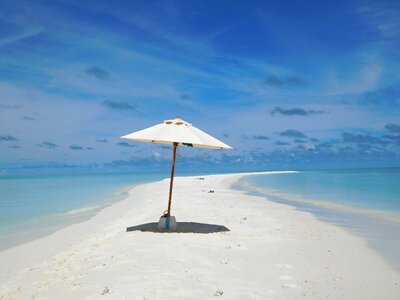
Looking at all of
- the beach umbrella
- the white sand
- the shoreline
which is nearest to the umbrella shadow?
the white sand

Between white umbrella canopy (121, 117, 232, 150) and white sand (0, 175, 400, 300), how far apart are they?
2.46m

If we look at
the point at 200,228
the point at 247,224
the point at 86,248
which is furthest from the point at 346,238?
the point at 86,248

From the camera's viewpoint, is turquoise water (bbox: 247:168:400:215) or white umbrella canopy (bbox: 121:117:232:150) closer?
white umbrella canopy (bbox: 121:117:232:150)

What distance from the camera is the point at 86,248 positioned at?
9.21 meters

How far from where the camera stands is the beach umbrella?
33.9 ft

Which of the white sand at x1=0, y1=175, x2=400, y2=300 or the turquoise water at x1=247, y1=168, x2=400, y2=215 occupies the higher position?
the turquoise water at x1=247, y1=168, x2=400, y2=215

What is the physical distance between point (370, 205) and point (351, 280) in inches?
636

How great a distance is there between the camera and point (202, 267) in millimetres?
7176

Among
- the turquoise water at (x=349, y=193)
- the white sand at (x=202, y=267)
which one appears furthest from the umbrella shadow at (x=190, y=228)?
the turquoise water at (x=349, y=193)

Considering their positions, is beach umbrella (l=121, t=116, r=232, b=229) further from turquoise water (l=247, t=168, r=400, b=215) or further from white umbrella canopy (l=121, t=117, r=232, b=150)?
turquoise water (l=247, t=168, r=400, b=215)

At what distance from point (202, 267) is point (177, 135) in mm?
4239

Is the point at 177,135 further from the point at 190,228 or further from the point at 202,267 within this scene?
the point at 202,267

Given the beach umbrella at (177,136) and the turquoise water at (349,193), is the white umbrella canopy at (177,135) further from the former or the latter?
the turquoise water at (349,193)

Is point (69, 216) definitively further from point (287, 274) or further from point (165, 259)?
point (287, 274)
